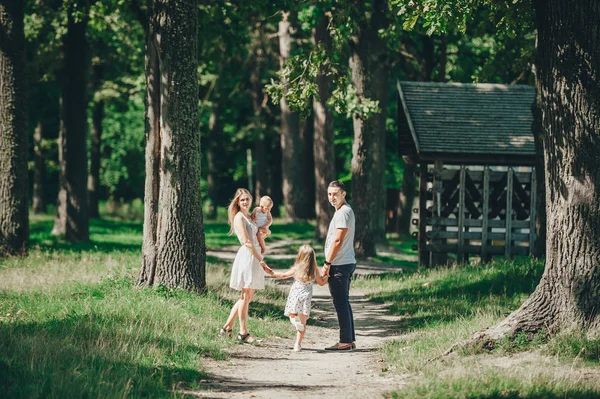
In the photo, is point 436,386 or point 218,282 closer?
point 436,386

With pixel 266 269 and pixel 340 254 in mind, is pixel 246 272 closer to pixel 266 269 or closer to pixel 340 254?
pixel 266 269

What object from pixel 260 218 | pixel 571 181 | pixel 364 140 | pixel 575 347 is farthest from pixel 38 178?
pixel 575 347

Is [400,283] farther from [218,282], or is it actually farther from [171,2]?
[171,2]

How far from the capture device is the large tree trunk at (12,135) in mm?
19391

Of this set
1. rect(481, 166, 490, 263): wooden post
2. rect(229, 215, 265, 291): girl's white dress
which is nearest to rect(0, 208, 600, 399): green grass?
rect(229, 215, 265, 291): girl's white dress

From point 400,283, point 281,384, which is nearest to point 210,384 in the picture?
point 281,384

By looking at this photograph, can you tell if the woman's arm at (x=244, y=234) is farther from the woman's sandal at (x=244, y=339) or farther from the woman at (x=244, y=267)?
the woman's sandal at (x=244, y=339)

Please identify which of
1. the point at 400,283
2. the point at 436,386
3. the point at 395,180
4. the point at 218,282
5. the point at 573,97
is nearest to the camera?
the point at 436,386

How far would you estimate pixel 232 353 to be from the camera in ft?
35.5

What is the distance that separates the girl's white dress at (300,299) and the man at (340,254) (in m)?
0.33

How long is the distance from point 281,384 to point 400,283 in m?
9.43

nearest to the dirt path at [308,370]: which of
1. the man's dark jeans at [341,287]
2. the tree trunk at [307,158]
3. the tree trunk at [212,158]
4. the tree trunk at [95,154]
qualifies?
the man's dark jeans at [341,287]

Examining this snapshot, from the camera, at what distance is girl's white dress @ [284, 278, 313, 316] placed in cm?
1126

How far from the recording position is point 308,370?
9906 mm
